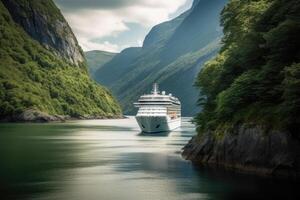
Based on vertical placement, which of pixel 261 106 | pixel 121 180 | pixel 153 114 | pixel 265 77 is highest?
pixel 265 77

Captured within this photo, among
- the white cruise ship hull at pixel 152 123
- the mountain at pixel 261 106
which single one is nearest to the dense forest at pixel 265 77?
the mountain at pixel 261 106

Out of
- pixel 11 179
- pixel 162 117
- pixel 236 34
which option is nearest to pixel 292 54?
pixel 236 34

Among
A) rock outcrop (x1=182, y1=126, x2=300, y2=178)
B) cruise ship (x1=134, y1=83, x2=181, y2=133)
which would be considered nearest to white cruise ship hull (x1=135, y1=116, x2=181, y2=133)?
cruise ship (x1=134, y1=83, x2=181, y2=133)

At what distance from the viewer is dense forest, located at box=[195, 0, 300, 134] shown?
57438mm

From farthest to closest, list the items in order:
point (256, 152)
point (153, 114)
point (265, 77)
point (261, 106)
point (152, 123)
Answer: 1. point (153, 114)
2. point (152, 123)
3. point (261, 106)
4. point (265, 77)
5. point (256, 152)

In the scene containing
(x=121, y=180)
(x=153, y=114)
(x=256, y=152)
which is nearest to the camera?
(x=121, y=180)

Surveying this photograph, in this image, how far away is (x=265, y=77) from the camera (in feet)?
217

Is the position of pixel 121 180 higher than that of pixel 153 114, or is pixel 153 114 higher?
pixel 153 114

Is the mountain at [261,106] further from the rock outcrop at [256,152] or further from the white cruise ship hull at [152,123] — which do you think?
the white cruise ship hull at [152,123]

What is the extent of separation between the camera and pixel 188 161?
259 ft

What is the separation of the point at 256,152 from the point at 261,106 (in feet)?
27.2

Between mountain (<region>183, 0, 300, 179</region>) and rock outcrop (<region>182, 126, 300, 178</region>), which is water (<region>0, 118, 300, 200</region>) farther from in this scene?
mountain (<region>183, 0, 300, 179</region>)

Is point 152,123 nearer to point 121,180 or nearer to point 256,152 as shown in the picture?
point 256,152

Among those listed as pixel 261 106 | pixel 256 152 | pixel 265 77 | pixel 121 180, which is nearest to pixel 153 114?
pixel 261 106
